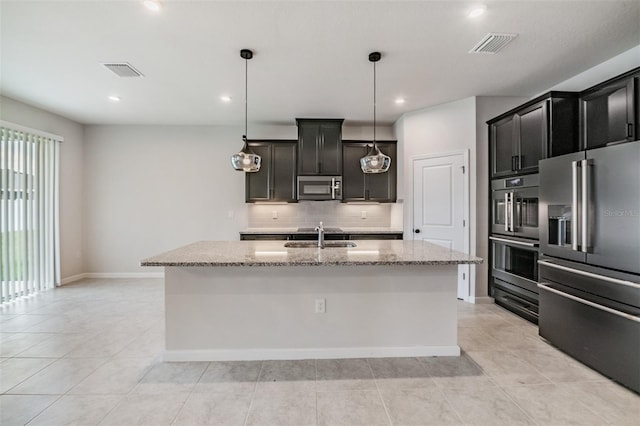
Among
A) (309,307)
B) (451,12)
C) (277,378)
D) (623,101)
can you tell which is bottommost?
(277,378)

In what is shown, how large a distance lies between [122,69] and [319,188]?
9.50 feet

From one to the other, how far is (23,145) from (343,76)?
4479 millimetres

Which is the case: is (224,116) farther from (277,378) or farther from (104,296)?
(277,378)

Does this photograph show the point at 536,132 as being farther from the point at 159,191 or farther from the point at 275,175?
the point at 159,191

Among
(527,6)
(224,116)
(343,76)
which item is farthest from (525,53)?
(224,116)

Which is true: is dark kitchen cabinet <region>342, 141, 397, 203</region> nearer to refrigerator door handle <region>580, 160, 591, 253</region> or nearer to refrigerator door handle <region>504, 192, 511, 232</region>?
refrigerator door handle <region>504, 192, 511, 232</region>

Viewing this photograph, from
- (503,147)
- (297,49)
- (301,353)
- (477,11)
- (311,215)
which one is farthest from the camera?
(311,215)

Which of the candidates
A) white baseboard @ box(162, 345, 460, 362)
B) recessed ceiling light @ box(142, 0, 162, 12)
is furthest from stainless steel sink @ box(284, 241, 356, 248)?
recessed ceiling light @ box(142, 0, 162, 12)

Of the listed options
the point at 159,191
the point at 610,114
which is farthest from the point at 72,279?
the point at 610,114

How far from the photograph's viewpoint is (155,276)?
5.15 metres

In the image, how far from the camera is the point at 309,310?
2.43m

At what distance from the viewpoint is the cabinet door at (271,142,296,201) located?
4789 mm

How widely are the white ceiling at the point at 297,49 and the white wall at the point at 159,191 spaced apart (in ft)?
3.57

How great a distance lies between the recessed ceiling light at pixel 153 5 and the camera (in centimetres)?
203
